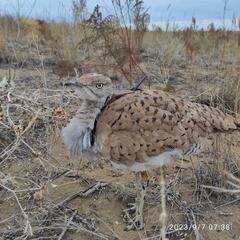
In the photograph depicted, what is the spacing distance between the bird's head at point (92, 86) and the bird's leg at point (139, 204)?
2.16 feet

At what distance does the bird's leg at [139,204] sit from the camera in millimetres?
2908

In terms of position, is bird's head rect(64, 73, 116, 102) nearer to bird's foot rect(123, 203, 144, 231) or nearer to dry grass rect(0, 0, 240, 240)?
dry grass rect(0, 0, 240, 240)

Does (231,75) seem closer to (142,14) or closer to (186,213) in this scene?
(142,14)

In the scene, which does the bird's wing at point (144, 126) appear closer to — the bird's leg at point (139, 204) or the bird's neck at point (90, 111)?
the bird's neck at point (90, 111)

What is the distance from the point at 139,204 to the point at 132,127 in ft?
2.05

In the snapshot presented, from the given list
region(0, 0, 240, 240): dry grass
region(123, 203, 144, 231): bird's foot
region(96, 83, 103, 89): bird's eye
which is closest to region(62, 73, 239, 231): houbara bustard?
region(96, 83, 103, 89): bird's eye

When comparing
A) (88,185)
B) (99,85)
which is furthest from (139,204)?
(99,85)

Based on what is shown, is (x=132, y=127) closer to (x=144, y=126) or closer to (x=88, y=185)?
(x=144, y=126)

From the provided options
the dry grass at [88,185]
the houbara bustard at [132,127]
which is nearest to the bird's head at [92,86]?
the houbara bustard at [132,127]

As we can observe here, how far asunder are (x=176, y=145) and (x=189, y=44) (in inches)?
214

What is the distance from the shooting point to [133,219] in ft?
9.66

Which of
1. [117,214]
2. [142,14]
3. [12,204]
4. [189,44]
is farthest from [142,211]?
[189,44]

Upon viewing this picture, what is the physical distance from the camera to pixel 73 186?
3334mm

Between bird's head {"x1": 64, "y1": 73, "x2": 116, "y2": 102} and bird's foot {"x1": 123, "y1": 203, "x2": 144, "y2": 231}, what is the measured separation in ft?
2.56
